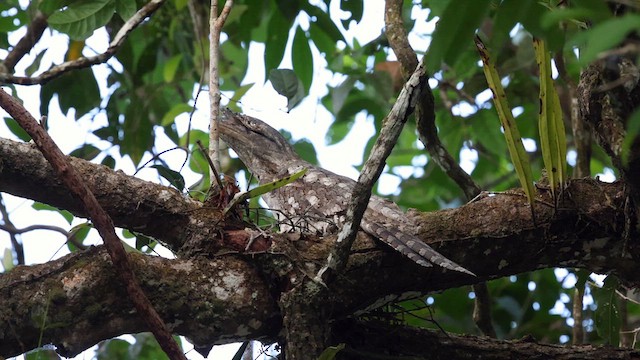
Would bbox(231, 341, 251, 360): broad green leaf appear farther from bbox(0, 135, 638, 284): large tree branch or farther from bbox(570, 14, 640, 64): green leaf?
bbox(570, 14, 640, 64): green leaf

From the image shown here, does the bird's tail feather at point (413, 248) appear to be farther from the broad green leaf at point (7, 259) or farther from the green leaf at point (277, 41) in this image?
the green leaf at point (277, 41)

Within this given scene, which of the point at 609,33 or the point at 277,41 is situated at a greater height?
the point at 277,41

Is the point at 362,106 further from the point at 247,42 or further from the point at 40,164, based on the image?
the point at 40,164

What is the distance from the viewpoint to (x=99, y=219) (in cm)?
275

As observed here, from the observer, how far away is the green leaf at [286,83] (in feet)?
13.7

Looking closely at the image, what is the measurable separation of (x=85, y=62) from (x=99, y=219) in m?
1.51

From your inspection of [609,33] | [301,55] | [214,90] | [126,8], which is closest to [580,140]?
[301,55]

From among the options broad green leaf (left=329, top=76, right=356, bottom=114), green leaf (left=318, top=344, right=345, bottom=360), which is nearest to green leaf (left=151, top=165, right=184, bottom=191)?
green leaf (left=318, top=344, right=345, bottom=360)

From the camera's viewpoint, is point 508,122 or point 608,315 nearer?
point 508,122

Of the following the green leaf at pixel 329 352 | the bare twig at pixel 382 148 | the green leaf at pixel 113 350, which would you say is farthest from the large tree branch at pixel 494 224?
the green leaf at pixel 113 350

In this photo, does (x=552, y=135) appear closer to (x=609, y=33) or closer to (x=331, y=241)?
(x=331, y=241)

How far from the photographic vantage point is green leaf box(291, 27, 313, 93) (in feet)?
15.8

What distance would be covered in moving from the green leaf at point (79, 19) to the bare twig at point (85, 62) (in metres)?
0.21

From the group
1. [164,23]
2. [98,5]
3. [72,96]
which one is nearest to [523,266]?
[98,5]
